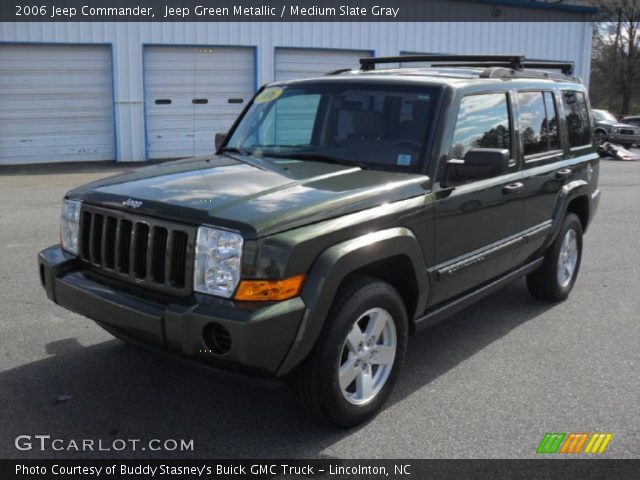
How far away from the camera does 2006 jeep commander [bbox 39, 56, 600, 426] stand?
303 centimetres

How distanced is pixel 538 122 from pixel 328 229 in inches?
103

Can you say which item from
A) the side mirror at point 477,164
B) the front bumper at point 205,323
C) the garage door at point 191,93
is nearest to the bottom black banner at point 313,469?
the front bumper at point 205,323

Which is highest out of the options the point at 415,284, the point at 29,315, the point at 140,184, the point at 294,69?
the point at 294,69

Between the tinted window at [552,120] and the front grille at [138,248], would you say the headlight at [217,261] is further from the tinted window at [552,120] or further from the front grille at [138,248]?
the tinted window at [552,120]

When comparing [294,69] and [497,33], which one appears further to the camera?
[497,33]

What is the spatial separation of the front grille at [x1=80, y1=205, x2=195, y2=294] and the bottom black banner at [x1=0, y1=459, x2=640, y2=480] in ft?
2.77

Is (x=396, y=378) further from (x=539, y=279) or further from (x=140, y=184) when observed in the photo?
(x=539, y=279)

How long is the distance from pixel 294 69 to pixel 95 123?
5.42 m

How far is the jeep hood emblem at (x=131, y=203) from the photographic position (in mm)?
3336

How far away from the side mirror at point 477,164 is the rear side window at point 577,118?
6.66ft

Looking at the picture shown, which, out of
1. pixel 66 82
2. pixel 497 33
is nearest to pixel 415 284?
pixel 66 82

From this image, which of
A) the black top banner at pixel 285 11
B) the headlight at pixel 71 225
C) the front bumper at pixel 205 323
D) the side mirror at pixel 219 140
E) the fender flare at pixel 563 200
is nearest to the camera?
the front bumper at pixel 205 323

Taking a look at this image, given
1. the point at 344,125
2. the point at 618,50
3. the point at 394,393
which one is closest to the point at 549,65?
the point at 344,125

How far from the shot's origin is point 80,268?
12.1 feet
